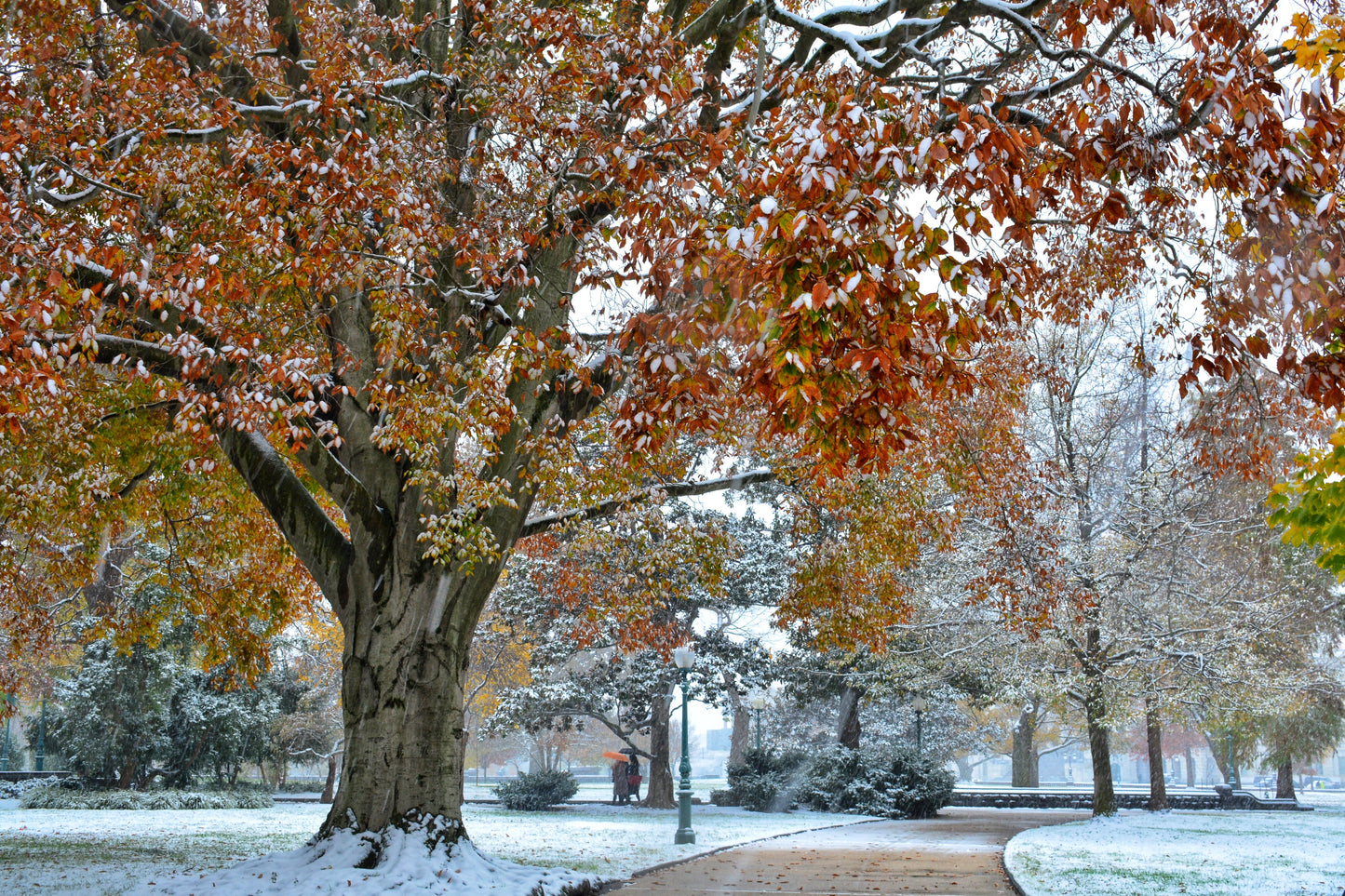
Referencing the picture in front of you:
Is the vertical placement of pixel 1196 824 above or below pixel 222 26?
below

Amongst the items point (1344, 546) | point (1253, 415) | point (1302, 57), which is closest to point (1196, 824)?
point (1253, 415)

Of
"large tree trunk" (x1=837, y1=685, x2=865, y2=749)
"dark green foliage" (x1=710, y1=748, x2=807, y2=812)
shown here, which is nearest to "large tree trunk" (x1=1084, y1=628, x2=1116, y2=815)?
"large tree trunk" (x1=837, y1=685, x2=865, y2=749)

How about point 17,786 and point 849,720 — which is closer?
point 17,786

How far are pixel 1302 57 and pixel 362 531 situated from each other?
835 centimetres

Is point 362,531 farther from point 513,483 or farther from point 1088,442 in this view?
point 1088,442

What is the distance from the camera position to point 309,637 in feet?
98.0

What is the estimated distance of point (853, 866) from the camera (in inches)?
520

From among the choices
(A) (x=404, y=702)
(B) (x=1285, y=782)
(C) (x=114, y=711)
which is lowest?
(B) (x=1285, y=782)

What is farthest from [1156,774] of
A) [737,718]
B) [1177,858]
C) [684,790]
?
[737,718]

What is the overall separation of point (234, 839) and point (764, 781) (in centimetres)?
1513

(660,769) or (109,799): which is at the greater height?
(109,799)

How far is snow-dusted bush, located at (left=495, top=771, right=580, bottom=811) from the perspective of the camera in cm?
2569

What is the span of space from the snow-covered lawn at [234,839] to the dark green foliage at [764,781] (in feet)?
5.35

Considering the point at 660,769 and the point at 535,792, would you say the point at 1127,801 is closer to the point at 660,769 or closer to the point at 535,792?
the point at 660,769
